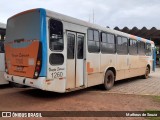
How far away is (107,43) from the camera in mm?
10180

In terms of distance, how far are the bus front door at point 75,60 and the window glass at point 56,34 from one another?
427 millimetres

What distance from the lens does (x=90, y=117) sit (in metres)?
5.98

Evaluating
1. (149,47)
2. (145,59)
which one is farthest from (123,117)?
(149,47)

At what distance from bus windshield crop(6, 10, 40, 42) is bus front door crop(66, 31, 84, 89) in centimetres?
120

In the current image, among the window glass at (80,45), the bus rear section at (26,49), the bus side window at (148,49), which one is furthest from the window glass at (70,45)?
the bus side window at (148,49)

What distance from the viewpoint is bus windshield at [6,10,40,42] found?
23.7ft

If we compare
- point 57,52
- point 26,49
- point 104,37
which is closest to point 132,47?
point 104,37

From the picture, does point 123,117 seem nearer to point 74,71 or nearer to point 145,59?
point 74,71

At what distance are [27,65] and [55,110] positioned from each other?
1879mm

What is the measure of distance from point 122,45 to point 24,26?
219 inches

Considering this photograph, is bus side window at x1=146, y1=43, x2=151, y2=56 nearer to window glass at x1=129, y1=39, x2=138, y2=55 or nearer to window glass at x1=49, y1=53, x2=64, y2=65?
window glass at x1=129, y1=39, x2=138, y2=55

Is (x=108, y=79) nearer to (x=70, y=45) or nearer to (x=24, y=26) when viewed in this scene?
(x=70, y=45)

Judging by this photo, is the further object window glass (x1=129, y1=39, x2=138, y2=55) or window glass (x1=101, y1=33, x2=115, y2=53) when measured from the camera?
window glass (x1=129, y1=39, x2=138, y2=55)

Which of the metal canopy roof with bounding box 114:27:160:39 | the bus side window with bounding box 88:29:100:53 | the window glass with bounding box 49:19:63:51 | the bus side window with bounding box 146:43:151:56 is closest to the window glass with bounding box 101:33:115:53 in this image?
the bus side window with bounding box 88:29:100:53
